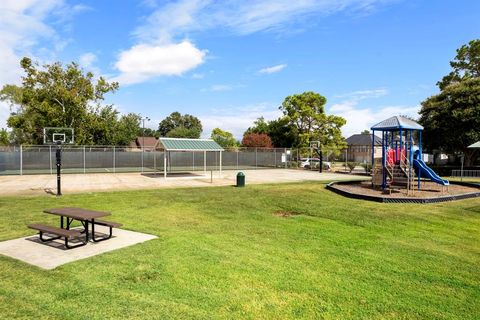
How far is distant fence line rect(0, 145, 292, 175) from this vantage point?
91.0 ft

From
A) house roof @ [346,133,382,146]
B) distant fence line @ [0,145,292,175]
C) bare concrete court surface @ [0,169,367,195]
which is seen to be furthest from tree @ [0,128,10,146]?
house roof @ [346,133,382,146]

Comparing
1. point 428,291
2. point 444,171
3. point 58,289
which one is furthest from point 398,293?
point 444,171

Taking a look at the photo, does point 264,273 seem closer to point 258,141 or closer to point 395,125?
point 395,125

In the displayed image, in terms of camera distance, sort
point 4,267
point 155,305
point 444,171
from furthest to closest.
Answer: point 444,171 < point 4,267 < point 155,305

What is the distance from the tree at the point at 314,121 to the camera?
45375mm

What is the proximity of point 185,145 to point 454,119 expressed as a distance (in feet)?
75.7

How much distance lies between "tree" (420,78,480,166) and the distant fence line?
A: 14562 millimetres

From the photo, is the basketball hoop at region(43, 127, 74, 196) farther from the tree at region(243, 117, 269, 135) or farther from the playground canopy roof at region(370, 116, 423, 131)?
the tree at region(243, 117, 269, 135)

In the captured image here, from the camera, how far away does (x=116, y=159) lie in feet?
108

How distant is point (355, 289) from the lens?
4.72 meters

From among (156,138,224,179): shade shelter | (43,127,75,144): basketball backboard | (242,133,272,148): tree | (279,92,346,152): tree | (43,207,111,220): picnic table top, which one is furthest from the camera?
(242,133,272,148): tree

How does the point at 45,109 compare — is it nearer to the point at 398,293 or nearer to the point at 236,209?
the point at 236,209

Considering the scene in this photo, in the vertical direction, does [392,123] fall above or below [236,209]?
above

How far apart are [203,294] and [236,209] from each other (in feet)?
22.5
